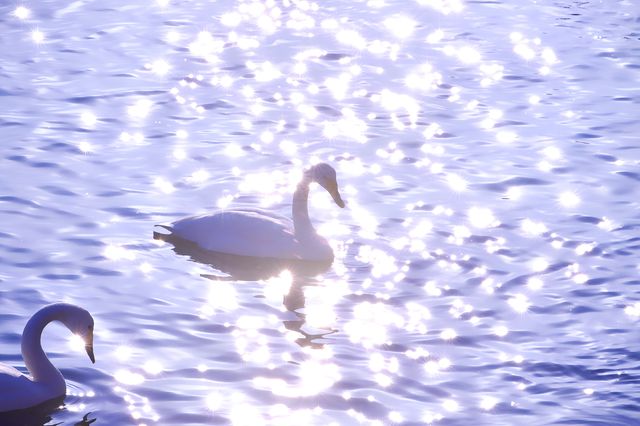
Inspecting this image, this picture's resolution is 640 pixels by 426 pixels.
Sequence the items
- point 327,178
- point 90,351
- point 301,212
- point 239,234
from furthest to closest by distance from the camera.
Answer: point 327,178 < point 301,212 < point 239,234 < point 90,351

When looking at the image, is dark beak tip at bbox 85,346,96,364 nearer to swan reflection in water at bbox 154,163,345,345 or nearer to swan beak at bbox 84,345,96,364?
swan beak at bbox 84,345,96,364

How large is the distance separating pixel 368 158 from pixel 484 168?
5.37 ft

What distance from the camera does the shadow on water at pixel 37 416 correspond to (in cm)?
1159

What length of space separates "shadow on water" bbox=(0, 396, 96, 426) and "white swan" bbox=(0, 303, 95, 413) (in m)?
0.06

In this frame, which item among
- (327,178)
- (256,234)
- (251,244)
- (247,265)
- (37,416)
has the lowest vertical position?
(37,416)

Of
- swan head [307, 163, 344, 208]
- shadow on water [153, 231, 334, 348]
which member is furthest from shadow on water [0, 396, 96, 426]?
swan head [307, 163, 344, 208]

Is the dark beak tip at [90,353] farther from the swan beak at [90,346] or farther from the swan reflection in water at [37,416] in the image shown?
the swan reflection in water at [37,416]

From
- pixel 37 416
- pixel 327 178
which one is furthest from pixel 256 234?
pixel 37 416

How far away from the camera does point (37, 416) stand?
1171 cm

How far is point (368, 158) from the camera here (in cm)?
1917

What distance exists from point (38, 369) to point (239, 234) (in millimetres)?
4405

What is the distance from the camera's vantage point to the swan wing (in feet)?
51.7

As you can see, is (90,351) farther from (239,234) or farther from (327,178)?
(327,178)

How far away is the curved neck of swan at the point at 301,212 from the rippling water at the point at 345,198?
0.51 m
